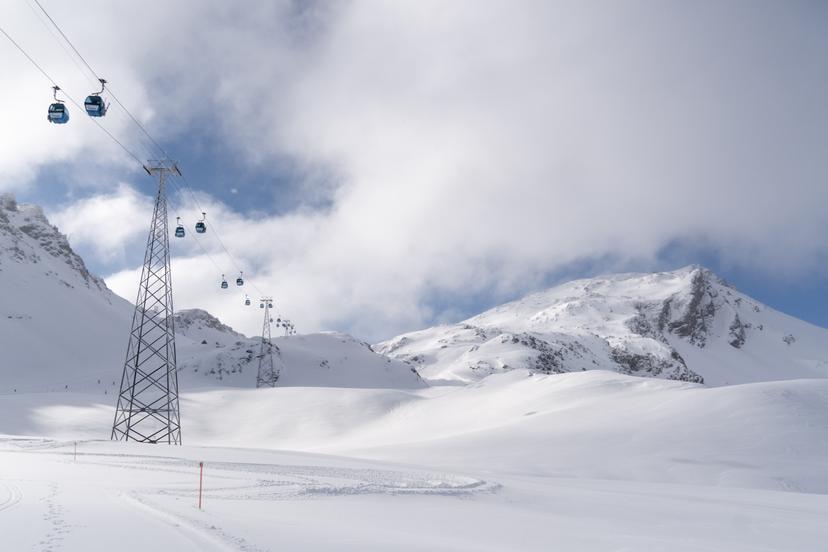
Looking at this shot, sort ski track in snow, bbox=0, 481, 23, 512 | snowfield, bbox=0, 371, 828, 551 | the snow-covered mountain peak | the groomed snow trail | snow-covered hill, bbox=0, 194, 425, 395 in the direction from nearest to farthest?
the groomed snow trail < snowfield, bbox=0, 371, 828, 551 < ski track in snow, bbox=0, 481, 23, 512 < snow-covered hill, bbox=0, 194, 425, 395 < the snow-covered mountain peak

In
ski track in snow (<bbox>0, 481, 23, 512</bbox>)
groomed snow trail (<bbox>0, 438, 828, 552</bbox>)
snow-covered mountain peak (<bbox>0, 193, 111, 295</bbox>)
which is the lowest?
groomed snow trail (<bbox>0, 438, 828, 552</bbox>)

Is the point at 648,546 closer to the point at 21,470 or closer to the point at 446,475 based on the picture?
the point at 446,475

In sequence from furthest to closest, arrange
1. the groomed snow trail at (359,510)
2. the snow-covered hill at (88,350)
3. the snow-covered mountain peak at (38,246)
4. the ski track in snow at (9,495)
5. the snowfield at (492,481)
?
1. the snow-covered mountain peak at (38,246)
2. the snow-covered hill at (88,350)
3. the ski track in snow at (9,495)
4. the snowfield at (492,481)
5. the groomed snow trail at (359,510)

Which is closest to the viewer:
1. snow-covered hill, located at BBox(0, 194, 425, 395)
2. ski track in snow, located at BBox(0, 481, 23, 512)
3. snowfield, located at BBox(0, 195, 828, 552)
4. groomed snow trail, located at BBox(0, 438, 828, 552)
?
groomed snow trail, located at BBox(0, 438, 828, 552)

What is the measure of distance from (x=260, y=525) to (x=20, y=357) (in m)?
112

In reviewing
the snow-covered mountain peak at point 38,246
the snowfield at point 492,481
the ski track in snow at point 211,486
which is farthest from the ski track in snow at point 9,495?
the snow-covered mountain peak at point 38,246

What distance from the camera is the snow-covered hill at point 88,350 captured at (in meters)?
87.6

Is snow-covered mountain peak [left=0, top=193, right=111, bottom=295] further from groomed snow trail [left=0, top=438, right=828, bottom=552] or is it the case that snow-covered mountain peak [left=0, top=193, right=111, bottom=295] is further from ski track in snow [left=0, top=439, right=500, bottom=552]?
groomed snow trail [left=0, top=438, right=828, bottom=552]

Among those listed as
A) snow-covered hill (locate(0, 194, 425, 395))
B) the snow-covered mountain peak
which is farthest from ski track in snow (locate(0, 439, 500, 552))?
the snow-covered mountain peak

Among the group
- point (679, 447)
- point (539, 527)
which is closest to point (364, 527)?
point (539, 527)

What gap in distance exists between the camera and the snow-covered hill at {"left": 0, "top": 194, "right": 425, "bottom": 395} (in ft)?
287

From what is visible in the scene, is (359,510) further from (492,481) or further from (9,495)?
(9,495)

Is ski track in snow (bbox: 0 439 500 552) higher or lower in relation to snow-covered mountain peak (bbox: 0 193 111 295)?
lower

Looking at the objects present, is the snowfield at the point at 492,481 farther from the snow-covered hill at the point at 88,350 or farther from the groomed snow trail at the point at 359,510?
the snow-covered hill at the point at 88,350
